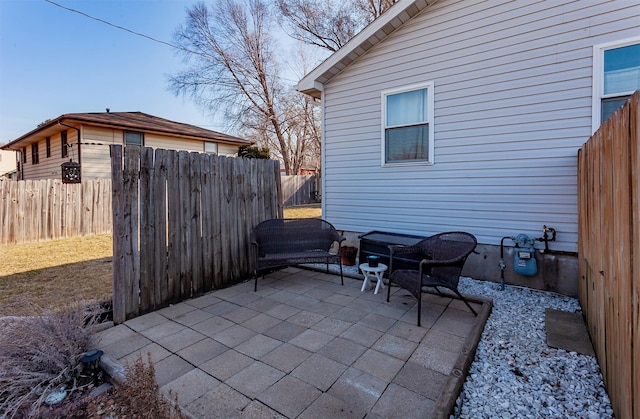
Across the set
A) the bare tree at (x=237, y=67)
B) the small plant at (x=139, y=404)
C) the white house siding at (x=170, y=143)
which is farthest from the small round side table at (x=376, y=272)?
the bare tree at (x=237, y=67)

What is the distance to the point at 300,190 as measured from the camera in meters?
18.5

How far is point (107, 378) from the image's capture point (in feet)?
7.60

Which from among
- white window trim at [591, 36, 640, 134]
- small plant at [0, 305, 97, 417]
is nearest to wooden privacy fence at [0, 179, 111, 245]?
small plant at [0, 305, 97, 417]

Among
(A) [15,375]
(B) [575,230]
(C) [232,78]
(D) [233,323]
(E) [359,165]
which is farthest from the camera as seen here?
(C) [232,78]

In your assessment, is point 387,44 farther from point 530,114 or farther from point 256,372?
point 256,372

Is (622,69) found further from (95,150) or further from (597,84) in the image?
(95,150)

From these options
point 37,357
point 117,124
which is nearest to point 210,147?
point 117,124

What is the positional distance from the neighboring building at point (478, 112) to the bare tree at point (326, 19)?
10.2 m

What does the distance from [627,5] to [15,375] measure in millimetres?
7083

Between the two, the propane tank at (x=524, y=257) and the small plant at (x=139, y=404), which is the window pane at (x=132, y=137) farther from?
the propane tank at (x=524, y=257)

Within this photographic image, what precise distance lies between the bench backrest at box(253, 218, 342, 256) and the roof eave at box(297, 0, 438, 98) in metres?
3.01

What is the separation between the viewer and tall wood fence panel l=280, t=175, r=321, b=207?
690 inches

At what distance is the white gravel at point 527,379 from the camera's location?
6.52ft

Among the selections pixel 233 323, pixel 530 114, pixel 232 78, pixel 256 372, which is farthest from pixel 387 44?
pixel 232 78
